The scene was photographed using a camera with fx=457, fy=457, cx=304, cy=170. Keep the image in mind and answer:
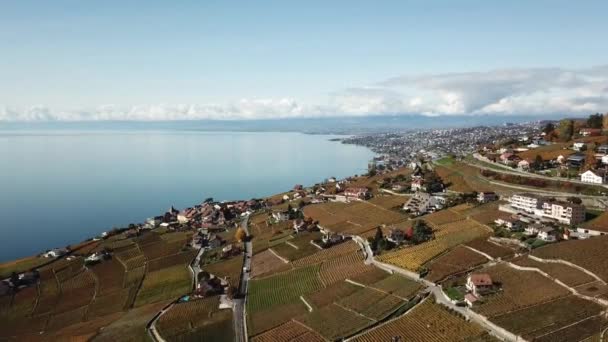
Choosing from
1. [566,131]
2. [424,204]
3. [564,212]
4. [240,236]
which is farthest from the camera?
[566,131]

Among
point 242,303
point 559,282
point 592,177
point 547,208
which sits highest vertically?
point 592,177

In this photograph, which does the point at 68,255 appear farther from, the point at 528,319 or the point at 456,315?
the point at 528,319

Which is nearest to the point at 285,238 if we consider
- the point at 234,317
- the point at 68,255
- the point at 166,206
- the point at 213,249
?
the point at 213,249

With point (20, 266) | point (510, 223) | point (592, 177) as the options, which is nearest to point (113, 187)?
point (20, 266)

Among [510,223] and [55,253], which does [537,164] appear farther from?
[55,253]

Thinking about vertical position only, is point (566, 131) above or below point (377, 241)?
above

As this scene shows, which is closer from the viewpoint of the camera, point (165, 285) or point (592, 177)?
point (165, 285)
